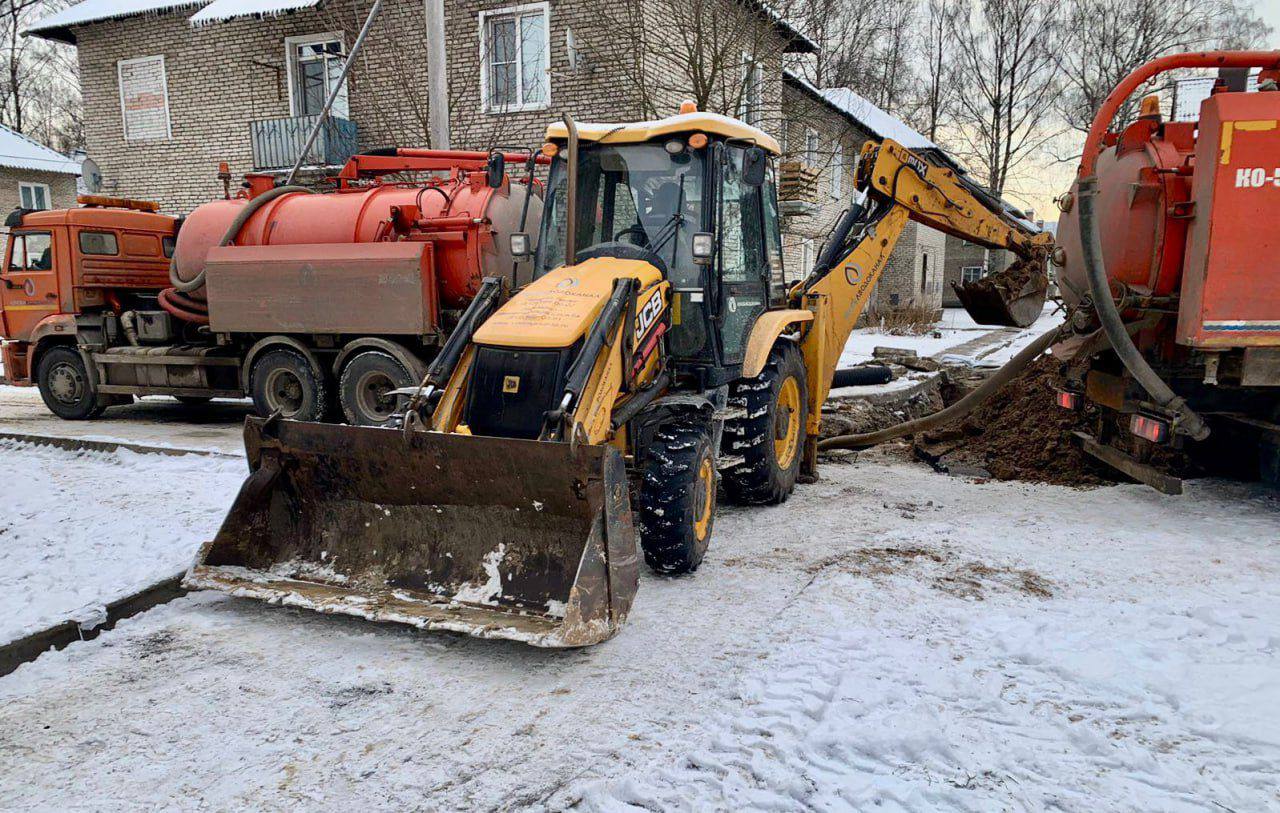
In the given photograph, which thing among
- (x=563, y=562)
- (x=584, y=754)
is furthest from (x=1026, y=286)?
(x=584, y=754)

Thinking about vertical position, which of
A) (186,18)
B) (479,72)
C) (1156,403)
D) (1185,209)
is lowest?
(1156,403)

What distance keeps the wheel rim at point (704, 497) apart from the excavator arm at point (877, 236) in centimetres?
218

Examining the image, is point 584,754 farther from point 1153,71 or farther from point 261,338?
point 261,338

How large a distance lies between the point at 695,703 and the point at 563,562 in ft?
3.13

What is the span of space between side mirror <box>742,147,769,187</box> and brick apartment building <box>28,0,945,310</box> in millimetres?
6707

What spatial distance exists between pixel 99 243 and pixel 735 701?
10.9 m

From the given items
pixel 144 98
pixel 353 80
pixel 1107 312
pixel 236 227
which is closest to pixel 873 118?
pixel 353 80

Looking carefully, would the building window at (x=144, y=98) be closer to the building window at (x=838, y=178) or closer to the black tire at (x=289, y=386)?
the black tire at (x=289, y=386)

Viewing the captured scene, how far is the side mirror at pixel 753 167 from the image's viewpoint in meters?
5.69

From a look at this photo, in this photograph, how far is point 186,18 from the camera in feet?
57.8

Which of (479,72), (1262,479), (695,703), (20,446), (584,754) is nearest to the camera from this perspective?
(584,754)

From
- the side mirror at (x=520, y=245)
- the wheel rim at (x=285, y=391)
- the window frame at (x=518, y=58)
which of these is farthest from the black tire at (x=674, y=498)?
the window frame at (x=518, y=58)

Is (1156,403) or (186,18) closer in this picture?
(1156,403)

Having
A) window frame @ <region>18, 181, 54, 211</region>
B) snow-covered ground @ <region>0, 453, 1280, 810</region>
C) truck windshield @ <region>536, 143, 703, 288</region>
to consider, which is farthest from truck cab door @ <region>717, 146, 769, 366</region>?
window frame @ <region>18, 181, 54, 211</region>
